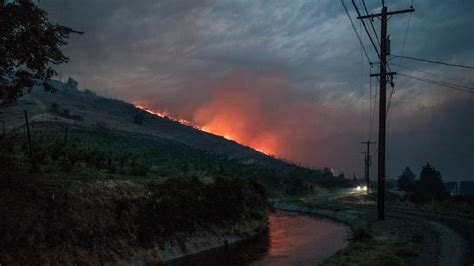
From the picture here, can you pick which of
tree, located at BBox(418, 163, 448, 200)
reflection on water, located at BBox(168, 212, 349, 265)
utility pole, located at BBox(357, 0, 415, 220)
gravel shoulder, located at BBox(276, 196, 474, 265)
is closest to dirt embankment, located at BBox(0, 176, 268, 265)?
reflection on water, located at BBox(168, 212, 349, 265)

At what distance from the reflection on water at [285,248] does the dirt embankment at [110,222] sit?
5.26ft

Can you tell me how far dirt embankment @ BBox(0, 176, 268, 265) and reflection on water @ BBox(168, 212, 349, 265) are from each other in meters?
1.60

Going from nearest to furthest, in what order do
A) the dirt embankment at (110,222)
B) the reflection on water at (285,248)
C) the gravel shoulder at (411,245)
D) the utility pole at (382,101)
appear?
the dirt embankment at (110,222)
the gravel shoulder at (411,245)
the reflection on water at (285,248)
the utility pole at (382,101)

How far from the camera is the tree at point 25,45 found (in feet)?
59.4

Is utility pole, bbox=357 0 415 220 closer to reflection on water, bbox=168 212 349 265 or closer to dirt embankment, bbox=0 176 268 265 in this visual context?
reflection on water, bbox=168 212 349 265

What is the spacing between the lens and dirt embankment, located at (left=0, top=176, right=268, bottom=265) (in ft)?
57.0

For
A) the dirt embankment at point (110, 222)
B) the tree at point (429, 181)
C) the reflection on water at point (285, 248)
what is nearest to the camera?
the dirt embankment at point (110, 222)

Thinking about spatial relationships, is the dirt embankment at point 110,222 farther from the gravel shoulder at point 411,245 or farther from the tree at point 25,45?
the gravel shoulder at point 411,245

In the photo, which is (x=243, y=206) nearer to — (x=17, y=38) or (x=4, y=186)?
(x=4, y=186)

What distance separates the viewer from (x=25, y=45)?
18500mm

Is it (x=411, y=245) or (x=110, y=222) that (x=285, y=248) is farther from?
(x=110, y=222)

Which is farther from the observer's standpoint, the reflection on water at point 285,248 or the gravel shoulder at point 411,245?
the reflection on water at point 285,248

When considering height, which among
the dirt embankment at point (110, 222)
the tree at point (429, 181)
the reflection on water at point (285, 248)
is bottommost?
the reflection on water at point (285, 248)

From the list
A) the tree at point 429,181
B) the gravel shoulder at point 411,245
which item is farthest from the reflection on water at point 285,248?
the tree at point 429,181
